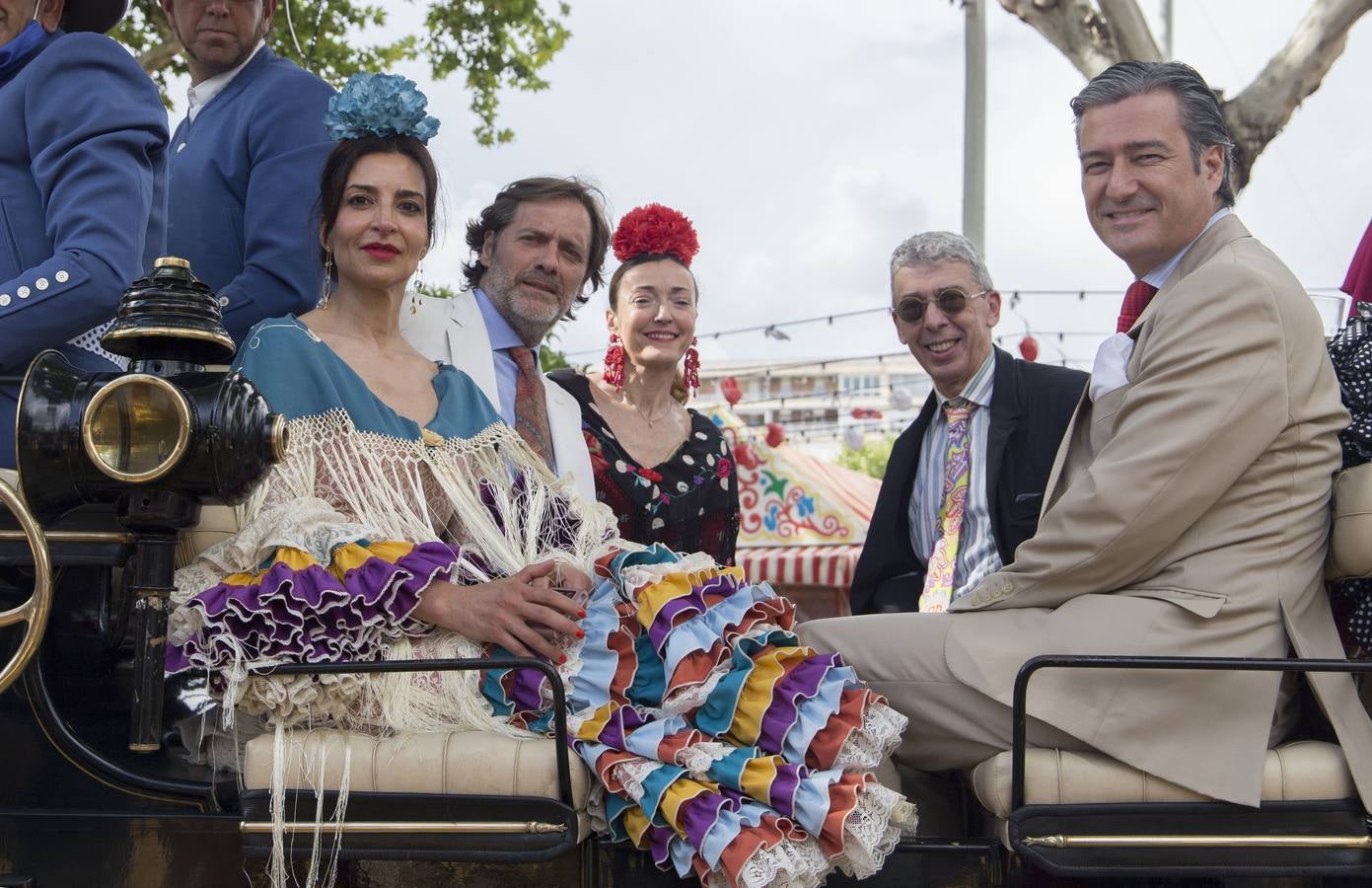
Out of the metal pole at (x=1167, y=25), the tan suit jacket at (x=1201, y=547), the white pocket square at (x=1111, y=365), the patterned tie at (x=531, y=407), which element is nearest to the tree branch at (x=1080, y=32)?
the metal pole at (x=1167, y=25)

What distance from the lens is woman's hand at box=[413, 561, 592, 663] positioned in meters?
2.38

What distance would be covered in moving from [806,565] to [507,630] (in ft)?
19.5

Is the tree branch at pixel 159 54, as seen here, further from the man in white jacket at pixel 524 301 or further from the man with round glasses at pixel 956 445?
the man with round glasses at pixel 956 445

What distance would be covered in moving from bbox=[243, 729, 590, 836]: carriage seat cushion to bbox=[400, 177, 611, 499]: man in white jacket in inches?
65.0

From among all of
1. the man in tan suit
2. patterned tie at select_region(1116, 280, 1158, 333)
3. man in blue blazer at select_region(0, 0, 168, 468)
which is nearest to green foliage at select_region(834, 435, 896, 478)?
patterned tie at select_region(1116, 280, 1158, 333)

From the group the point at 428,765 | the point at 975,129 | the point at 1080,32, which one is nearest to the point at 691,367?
the point at 428,765

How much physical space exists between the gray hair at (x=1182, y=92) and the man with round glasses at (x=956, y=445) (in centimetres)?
131

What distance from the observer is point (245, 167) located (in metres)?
3.36

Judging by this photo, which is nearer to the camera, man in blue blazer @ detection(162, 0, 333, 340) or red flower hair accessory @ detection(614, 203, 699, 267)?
man in blue blazer @ detection(162, 0, 333, 340)

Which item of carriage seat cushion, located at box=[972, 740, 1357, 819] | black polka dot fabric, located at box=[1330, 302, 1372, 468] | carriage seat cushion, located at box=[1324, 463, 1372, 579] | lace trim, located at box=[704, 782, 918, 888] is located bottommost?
lace trim, located at box=[704, 782, 918, 888]

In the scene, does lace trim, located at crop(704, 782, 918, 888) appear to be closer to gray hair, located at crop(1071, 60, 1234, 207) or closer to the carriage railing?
the carriage railing

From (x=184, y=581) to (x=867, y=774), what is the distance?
1323 mm

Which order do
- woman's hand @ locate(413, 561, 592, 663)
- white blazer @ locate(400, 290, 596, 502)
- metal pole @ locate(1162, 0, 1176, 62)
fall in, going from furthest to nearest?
1. metal pole @ locate(1162, 0, 1176, 62)
2. white blazer @ locate(400, 290, 596, 502)
3. woman's hand @ locate(413, 561, 592, 663)

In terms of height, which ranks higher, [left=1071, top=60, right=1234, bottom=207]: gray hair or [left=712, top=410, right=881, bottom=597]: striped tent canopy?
[left=1071, top=60, right=1234, bottom=207]: gray hair
